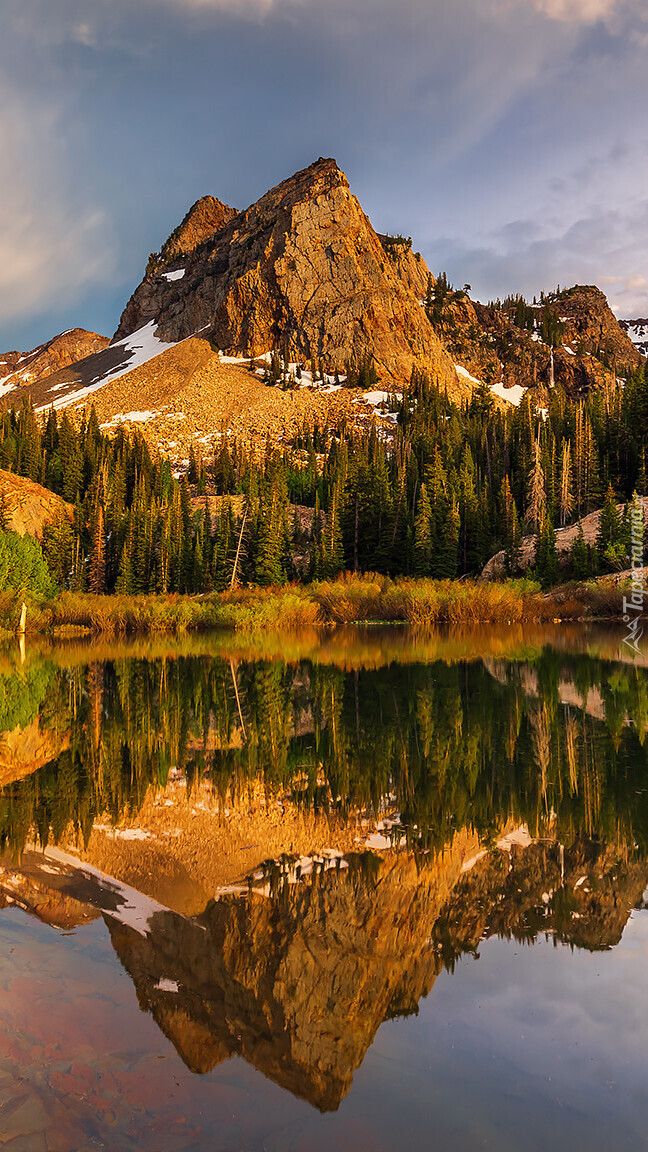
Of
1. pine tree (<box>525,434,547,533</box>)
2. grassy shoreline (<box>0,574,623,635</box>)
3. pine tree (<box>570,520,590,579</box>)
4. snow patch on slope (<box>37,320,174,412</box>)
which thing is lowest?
grassy shoreline (<box>0,574,623,635</box>)

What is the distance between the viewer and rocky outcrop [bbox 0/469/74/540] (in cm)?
5247

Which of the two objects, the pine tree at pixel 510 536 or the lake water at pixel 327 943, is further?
the pine tree at pixel 510 536

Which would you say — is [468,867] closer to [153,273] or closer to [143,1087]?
[143,1087]

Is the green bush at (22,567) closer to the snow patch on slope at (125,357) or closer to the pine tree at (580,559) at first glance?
the pine tree at (580,559)

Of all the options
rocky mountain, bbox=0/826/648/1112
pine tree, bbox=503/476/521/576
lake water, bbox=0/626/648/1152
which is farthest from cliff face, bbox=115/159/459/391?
rocky mountain, bbox=0/826/648/1112

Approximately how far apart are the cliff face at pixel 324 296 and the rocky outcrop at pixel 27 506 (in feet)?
262

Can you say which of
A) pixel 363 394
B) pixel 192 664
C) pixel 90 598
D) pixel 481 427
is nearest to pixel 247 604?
pixel 90 598

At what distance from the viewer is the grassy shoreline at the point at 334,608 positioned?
38031 mm

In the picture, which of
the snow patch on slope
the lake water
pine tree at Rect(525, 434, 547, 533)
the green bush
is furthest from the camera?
the snow patch on slope

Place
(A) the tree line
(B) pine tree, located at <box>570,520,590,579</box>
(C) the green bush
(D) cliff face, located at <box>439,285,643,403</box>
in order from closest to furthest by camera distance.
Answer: (C) the green bush < (B) pine tree, located at <box>570,520,590,579</box> < (A) the tree line < (D) cliff face, located at <box>439,285,643,403</box>

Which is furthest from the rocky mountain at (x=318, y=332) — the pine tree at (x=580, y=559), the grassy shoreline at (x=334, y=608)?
the grassy shoreline at (x=334, y=608)

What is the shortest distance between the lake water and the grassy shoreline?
94.0 feet

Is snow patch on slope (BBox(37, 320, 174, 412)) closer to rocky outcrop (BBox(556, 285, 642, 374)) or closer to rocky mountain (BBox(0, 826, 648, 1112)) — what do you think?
rocky outcrop (BBox(556, 285, 642, 374))

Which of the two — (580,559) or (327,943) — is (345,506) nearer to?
(580,559)
